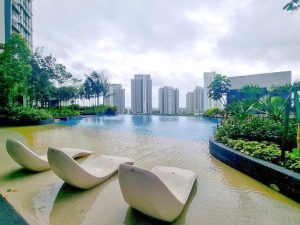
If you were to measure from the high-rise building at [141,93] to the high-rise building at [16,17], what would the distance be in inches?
855

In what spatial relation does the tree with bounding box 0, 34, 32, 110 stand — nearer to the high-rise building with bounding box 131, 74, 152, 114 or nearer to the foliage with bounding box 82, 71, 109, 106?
the foliage with bounding box 82, 71, 109, 106

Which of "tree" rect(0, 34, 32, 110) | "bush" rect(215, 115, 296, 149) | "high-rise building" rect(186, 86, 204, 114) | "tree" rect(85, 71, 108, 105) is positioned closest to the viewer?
"bush" rect(215, 115, 296, 149)

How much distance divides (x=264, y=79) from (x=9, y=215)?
26.1 metres

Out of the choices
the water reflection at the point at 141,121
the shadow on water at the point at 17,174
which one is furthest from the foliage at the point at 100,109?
the shadow on water at the point at 17,174

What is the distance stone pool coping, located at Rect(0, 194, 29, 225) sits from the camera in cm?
225

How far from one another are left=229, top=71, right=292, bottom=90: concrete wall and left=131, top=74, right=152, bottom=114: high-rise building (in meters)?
20.9

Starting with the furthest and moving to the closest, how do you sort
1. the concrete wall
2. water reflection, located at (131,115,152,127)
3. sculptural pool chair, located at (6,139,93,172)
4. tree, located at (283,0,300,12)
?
the concrete wall, water reflection, located at (131,115,152,127), sculptural pool chair, located at (6,139,93,172), tree, located at (283,0,300,12)

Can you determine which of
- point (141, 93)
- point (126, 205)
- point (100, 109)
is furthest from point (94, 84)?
point (126, 205)

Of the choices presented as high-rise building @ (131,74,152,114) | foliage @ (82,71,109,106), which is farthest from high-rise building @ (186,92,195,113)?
foliage @ (82,71,109,106)

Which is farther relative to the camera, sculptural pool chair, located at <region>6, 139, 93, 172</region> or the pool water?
the pool water

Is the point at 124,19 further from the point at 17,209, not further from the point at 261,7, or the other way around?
the point at 17,209

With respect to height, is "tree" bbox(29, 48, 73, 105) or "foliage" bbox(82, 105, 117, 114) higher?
"tree" bbox(29, 48, 73, 105)

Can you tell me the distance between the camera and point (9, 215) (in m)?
2.40

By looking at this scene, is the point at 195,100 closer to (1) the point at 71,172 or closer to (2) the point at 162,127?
(2) the point at 162,127
